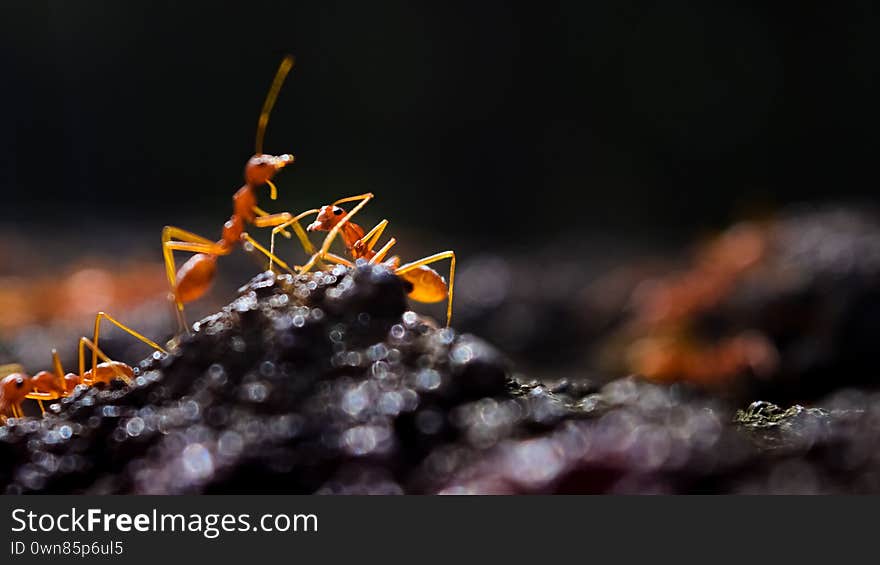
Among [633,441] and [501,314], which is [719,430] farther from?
[501,314]

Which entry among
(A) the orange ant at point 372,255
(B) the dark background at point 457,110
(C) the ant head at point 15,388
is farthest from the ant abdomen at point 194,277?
(B) the dark background at point 457,110

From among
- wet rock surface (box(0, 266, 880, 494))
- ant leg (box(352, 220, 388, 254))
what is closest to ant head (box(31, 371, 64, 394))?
wet rock surface (box(0, 266, 880, 494))

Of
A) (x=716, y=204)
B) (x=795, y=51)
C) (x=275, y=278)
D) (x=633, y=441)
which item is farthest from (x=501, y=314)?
(x=795, y=51)

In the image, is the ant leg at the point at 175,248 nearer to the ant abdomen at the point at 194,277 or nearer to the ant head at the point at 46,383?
the ant abdomen at the point at 194,277

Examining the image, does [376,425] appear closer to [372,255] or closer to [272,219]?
[372,255]

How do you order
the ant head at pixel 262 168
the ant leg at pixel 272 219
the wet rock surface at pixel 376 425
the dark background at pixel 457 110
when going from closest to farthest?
the wet rock surface at pixel 376 425 → the ant leg at pixel 272 219 → the ant head at pixel 262 168 → the dark background at pixel 457 110
